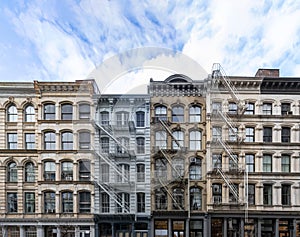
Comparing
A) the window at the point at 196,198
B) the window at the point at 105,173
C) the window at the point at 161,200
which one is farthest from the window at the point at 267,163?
the window at the point at 105,173

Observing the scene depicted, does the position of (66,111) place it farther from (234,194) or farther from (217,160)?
(234,194)

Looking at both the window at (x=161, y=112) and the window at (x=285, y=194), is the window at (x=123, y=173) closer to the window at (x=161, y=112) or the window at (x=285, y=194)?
the window at (x=161, y=112)

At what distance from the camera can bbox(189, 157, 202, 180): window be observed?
1803 centimetres

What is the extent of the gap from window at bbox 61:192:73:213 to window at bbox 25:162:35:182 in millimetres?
2586

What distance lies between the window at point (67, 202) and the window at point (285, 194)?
49.7 feet

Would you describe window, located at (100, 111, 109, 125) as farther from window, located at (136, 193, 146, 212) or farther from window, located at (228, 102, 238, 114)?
window, located at (228, 102, 238, 114)

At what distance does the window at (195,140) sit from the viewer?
59.6ft

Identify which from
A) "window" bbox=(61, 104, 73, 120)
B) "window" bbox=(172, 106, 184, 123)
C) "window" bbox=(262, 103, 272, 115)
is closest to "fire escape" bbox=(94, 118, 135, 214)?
"window" bbox=(61, 104, 73, 120)

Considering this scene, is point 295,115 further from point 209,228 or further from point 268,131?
point 209,228

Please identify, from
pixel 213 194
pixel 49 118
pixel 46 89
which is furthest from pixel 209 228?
pixel 46 89

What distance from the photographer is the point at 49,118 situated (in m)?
18.3

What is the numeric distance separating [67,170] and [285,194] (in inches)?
623

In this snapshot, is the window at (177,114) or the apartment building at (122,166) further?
the window at (177,114)

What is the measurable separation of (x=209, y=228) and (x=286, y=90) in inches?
447
